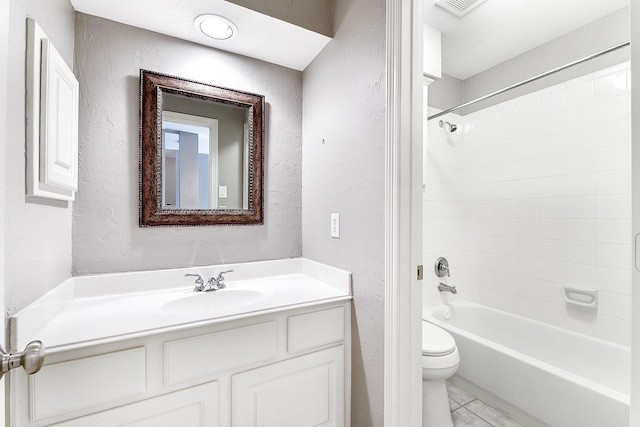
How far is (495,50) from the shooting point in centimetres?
222

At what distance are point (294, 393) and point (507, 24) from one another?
253 centimetres

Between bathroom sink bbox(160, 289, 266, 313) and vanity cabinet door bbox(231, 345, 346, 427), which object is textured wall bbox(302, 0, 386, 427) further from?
bathroom sink bbox(160, 289, 266, 313)

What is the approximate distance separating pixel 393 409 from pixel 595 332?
1.63 m

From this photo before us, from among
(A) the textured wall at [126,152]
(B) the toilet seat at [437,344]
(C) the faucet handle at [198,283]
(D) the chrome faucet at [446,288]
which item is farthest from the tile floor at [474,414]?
(C) the faucet handle at [198,283]

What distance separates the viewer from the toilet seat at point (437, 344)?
1.52 meters

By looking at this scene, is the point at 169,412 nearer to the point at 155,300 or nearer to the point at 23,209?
the point at 155,300

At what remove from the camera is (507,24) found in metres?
1.93

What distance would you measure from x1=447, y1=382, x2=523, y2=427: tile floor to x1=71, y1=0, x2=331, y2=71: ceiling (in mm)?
2289

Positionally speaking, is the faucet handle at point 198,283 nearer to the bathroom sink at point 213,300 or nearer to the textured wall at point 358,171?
the bathroom sink at point 213,300

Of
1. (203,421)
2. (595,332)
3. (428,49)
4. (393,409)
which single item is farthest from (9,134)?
(595,332)

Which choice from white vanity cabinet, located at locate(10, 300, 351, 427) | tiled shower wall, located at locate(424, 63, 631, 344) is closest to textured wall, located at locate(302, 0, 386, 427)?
white vanity cabinet, located at locate(10, 300, 351, 427)

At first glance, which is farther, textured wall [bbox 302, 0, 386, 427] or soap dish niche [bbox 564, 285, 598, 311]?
soap dish niche [bbox 564, 285, 598, 311]

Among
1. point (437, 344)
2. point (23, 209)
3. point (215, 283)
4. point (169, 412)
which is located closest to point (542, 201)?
point (437, 344)

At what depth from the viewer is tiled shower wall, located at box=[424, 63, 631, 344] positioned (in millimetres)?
1783
